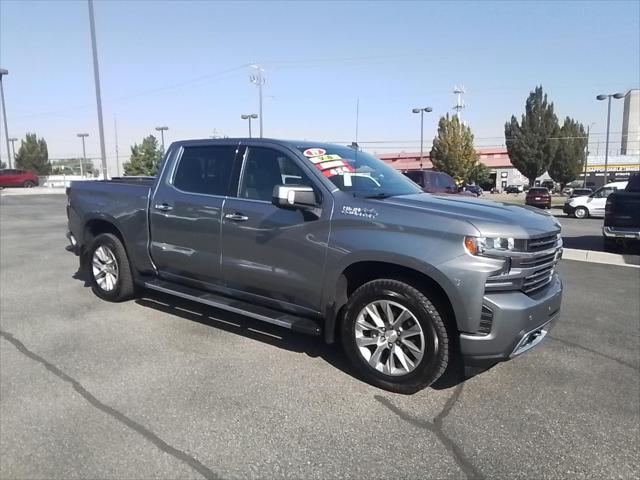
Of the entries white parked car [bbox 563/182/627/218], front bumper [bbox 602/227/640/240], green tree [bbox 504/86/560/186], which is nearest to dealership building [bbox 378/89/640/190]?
green tree [bbox 504/86/560/186]

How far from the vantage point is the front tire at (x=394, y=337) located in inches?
137

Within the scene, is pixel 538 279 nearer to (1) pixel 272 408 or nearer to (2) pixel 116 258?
(1) pixel 272 408

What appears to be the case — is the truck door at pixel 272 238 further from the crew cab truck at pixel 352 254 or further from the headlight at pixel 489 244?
the headlight at pixel 489 244

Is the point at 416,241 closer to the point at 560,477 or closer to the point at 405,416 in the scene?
the point at 405,416

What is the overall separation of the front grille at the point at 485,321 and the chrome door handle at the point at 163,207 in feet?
10.5

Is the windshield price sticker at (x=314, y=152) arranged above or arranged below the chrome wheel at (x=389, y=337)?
above

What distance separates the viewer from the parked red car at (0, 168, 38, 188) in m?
38.8

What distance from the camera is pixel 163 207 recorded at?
5.09 meters

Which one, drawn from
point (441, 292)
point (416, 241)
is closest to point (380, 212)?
A: point (416, 241)

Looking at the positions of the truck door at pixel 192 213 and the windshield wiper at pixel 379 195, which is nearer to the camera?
the windshield wiper at pixel 379 195

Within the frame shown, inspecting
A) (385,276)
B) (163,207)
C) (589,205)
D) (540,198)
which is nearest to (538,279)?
(385,276)

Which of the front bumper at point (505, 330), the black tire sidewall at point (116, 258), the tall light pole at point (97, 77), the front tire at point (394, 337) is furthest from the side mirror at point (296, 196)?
the tall light pole at point (97, 77)

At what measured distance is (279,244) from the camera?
4.13 meters

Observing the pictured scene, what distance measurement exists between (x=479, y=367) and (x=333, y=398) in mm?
1054
